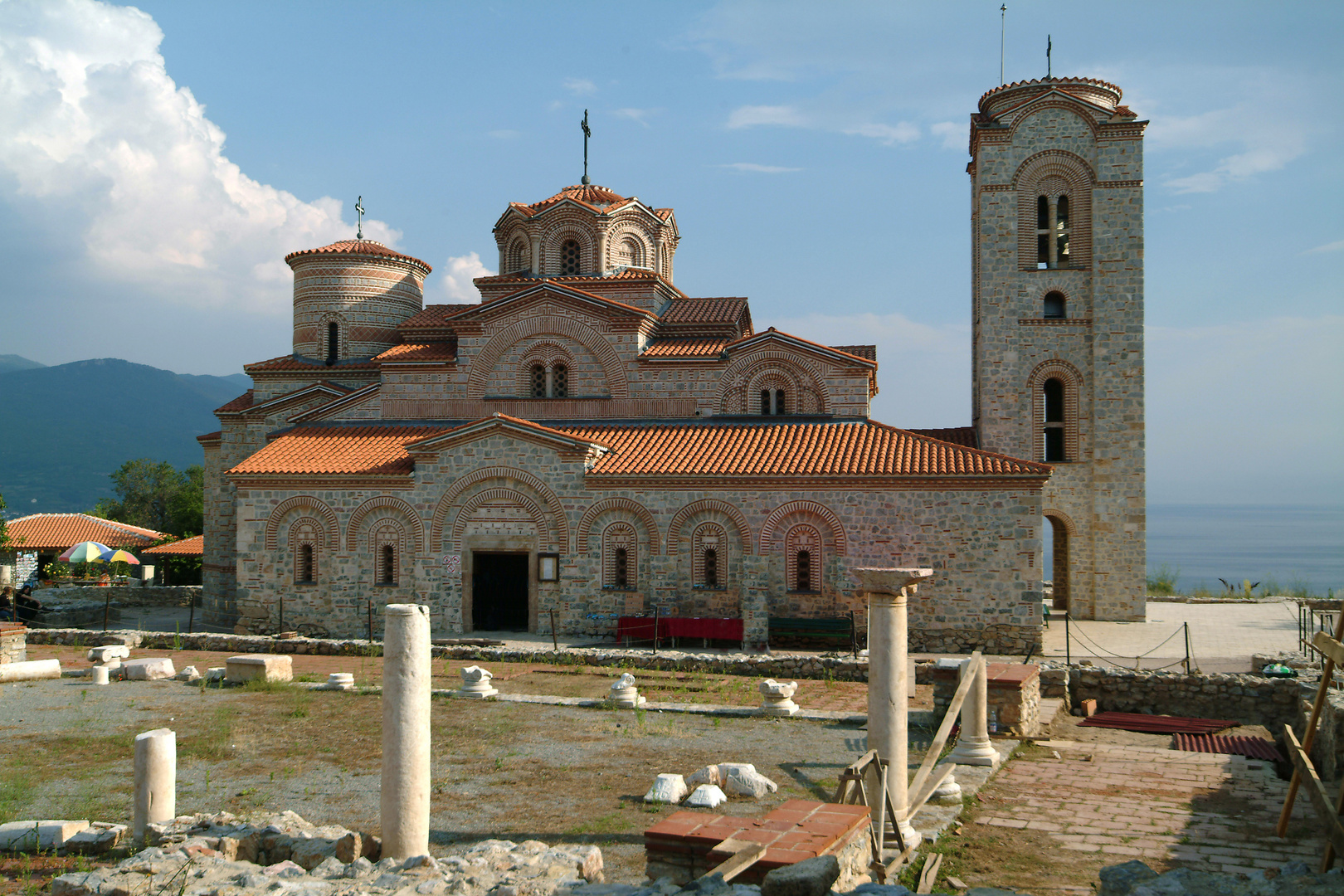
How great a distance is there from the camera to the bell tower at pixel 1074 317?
20359 mm

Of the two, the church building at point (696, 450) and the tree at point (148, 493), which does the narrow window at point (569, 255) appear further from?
the tree at point (148, 493)

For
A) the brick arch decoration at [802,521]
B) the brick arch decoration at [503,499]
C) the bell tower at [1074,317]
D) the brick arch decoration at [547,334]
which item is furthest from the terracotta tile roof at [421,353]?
the bell tower at [1074,317]

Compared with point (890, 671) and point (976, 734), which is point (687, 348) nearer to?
point (976, 734)

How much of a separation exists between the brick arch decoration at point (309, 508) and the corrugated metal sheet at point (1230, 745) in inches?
595

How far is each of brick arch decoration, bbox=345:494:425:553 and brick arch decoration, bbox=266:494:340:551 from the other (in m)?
0.28

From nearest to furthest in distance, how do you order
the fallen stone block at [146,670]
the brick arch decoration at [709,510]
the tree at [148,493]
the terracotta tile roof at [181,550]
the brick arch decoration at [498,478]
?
the fallen stone block at [146,670], the brick arch decoration at [709,510], the brick arch decoration at [498,478], the terracotta tile roof at [181,550], the tree at [148,493]

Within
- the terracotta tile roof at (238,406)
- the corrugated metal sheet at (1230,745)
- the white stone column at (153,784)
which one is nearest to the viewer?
the white stone column at (153,784)

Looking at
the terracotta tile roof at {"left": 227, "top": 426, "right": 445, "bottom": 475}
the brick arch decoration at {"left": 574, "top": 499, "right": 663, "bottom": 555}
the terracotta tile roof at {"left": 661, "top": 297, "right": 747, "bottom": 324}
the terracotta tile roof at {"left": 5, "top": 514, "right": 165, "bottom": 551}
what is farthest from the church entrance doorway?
the terracotta tile roof at {"left": 5, "top": 514, "right": 165, "bottom": 551}

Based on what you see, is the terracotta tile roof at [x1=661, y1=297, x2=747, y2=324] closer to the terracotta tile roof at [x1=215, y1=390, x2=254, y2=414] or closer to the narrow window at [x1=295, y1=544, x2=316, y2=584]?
the narrow window at [x1=295, y1=544, x2=316, y2=584]

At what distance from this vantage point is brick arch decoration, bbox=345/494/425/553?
19.0 meters

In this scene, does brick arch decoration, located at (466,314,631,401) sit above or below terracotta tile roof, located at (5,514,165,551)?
above

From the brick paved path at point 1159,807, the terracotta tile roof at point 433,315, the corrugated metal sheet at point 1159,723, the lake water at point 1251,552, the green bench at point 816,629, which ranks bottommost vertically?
the lake water at point 1251,552

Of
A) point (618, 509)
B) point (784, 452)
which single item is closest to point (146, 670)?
point (618, 509)

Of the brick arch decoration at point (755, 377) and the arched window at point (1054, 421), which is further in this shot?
the arched window at point (1054, 421)
